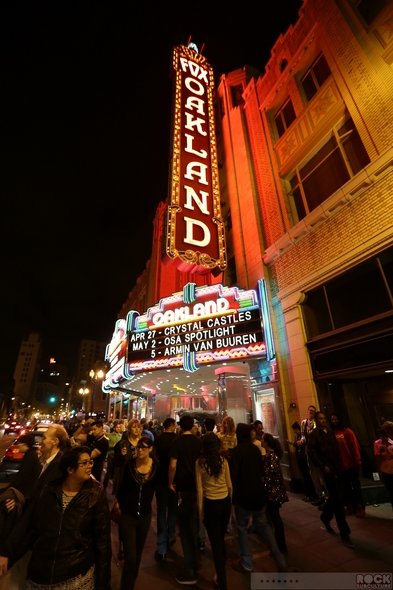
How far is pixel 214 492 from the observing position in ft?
13.7

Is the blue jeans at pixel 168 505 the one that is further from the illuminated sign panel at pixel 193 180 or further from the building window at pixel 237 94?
the building window at pixel 237 94

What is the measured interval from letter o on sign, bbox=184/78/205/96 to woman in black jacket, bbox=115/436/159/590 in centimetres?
1991

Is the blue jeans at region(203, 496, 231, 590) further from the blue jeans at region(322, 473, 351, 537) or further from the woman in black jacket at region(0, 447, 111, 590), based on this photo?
the blue jeans at region(322, 473, 351, 537)

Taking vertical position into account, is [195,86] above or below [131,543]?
above

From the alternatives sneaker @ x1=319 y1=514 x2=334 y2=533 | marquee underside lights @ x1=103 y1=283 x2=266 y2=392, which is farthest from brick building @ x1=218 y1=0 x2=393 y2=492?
sneaker @ x1=319 y1=514 x2=334 y2=533

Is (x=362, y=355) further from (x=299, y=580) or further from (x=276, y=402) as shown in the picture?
(x=299, y=580)

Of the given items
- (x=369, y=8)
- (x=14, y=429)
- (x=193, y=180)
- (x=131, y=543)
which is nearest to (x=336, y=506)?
(x=131, y=543)

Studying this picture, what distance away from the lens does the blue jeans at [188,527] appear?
4136 mm

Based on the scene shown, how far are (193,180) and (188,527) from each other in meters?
13.9

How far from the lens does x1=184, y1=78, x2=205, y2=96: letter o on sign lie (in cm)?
1753

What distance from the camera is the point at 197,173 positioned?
14773 millimetres

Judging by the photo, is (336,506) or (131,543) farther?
(336,506)

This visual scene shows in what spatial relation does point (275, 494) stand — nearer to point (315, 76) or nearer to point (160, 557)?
point (160, 557)

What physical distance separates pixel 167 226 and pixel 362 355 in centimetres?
908
